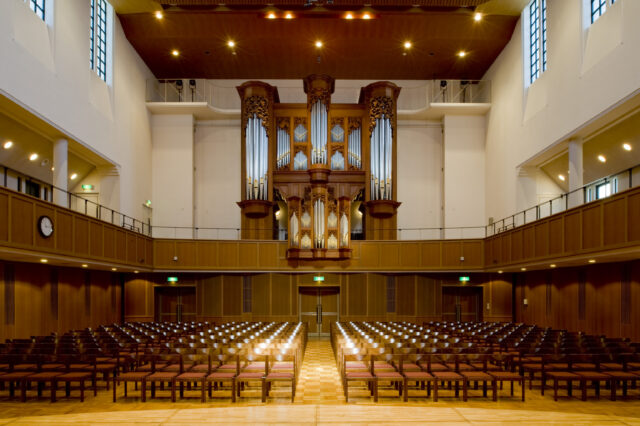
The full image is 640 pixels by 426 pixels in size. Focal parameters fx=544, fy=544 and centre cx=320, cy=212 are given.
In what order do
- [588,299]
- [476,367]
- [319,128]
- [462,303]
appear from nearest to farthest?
[476,367] < [588,299] < [319,128] < [462,303]

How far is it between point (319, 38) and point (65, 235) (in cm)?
1340

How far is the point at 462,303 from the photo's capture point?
79.0ft

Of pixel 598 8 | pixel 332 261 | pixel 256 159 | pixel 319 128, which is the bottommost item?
pixel 332 261

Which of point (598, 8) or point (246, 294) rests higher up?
point (598, 8)

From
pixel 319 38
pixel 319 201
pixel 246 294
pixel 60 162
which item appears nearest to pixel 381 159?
pixel 319 201

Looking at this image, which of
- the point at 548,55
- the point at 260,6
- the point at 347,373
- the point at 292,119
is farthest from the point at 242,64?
the point at 347,373

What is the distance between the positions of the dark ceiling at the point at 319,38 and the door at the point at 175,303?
411 inches

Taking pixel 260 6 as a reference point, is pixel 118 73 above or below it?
below

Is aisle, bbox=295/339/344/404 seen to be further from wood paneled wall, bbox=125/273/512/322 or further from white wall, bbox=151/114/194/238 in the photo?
white wall, bbox=151/114/194/238

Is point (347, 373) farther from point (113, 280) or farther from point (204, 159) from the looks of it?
point (204, 159)

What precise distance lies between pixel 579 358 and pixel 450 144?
56.3ft

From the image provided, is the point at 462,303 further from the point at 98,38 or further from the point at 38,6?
the point at 38,6

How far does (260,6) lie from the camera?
20.1 metres

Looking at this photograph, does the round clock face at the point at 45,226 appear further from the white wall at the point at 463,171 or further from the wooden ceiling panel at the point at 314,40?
the white wall at the point at 463,171
